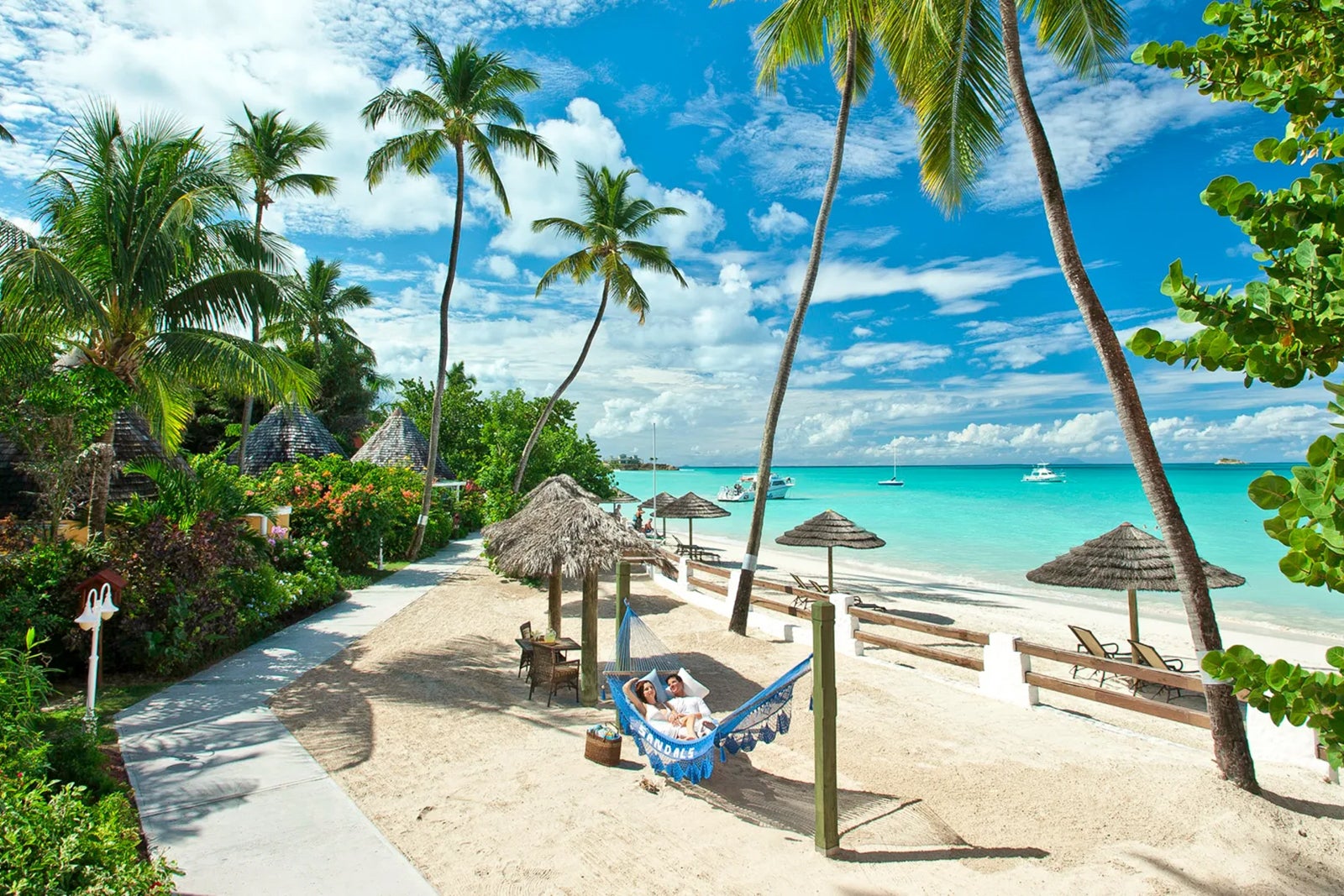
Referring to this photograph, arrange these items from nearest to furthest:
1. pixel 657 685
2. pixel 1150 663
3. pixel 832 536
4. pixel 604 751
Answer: pixel 604 751, pixel 657 685, pixel 1150 663, pixel 832 536

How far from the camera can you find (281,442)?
21.1m

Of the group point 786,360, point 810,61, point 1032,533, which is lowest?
point 1032,533

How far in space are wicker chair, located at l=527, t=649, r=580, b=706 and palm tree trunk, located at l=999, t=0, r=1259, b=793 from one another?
5887 mm

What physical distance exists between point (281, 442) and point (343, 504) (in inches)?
311

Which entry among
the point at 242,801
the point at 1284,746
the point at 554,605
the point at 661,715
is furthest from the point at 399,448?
the point at 1284,746

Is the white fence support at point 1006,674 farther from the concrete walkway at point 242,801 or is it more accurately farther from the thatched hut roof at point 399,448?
the thatched hut roof at point 399,448

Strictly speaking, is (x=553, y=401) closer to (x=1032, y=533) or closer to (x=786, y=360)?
(x=786, y=360)

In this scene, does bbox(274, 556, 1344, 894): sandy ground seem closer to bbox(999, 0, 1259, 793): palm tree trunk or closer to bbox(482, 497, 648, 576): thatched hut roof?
bbox(999, 0, 1259, 793): palm tree trunk

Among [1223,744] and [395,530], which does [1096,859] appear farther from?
[395,530]

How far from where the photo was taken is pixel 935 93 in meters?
8.91

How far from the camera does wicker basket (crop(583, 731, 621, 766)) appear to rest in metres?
6.08

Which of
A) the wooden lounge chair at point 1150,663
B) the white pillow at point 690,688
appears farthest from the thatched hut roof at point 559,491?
the wooden lounge chair at point 1150,663

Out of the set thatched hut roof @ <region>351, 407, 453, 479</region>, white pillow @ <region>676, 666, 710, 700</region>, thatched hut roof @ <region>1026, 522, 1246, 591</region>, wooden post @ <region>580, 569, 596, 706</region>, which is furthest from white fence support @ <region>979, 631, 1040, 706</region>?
thatched hut roof @ <region>351, 407, 453, 479</region>

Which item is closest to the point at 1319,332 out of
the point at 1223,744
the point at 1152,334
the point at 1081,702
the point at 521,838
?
the point at 1152,334
